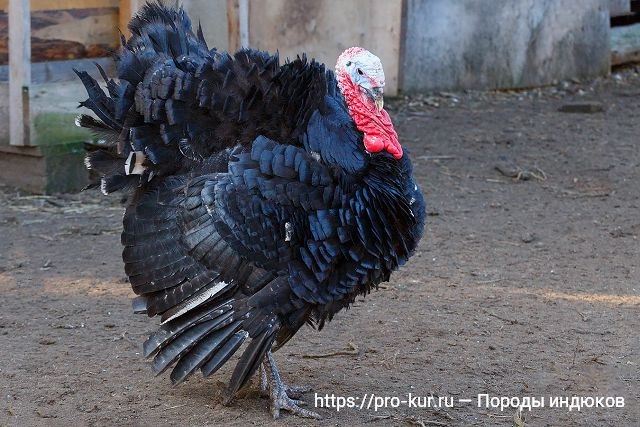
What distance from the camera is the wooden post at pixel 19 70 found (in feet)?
25.6

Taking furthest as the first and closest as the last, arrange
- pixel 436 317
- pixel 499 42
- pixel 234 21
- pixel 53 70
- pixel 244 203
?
pixel 499 42 < pixel 234 21 < pixel 53 70 < pixel 436 317 < pixel 244 203

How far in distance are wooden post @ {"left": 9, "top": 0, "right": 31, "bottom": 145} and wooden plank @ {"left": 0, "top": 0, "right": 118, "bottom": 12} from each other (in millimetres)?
346

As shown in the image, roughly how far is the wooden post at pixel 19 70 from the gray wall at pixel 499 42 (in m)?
4.72

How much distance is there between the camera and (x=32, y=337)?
5680mm

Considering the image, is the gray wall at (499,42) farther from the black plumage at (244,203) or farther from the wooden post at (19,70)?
the black plumage at (244,203)

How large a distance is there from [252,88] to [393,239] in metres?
1.00

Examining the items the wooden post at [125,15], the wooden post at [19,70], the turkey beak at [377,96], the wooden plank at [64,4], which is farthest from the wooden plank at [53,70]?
the turkey beak at [377,96]

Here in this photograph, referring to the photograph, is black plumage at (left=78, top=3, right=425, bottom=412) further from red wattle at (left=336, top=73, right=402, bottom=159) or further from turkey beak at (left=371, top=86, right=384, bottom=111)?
turkey beak at (left=371, top=86, right=384, bottom=111)

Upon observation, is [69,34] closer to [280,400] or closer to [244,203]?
[244,203]

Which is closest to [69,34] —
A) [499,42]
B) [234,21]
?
[234,21]

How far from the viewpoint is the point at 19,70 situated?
7871 mm

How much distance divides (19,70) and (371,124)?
399 cm

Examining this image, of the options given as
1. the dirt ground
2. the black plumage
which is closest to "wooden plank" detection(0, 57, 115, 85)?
the dirt ground

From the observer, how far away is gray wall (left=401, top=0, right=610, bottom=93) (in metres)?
11.4
